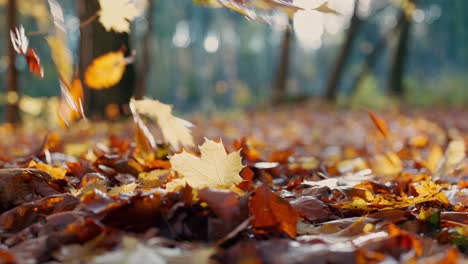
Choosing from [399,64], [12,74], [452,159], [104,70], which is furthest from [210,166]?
[399,64]

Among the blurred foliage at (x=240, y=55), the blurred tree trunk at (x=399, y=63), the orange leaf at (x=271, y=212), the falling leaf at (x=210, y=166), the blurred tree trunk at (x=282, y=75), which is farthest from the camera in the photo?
the blurred foliage at (x=240, y=55)

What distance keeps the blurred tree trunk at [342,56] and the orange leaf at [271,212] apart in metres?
12.3

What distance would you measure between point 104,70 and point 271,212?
3.61 ft

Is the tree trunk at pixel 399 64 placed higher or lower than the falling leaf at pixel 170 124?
lower

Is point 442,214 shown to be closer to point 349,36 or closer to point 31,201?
point 31,201

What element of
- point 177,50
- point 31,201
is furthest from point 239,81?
point 31,201

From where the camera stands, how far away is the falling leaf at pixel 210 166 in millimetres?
1123

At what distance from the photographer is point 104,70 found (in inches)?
73.6

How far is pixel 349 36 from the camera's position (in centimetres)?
1276

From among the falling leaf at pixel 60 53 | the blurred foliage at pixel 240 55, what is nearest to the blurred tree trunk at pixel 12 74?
the falling leaf at pixel 60 53

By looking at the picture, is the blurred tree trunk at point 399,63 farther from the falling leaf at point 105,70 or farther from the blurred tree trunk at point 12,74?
the falling leaf at point 105,70

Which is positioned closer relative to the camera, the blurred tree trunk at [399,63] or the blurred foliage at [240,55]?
the blurred tree trunk at [399,63]

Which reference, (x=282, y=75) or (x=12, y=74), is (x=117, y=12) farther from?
(x=282, y=75)

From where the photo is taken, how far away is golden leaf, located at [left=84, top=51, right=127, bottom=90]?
6.05 feet
